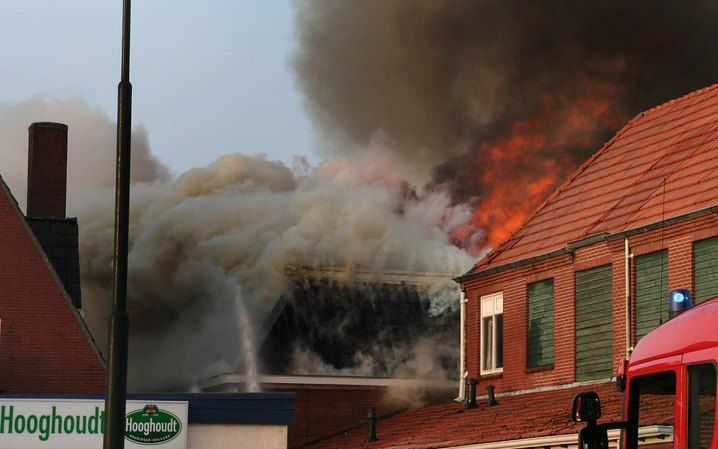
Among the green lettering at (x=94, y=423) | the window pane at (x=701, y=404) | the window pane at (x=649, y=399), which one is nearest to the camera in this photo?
the window pane at (x=701, y=404)

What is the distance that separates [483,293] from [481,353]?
1452 millimetres

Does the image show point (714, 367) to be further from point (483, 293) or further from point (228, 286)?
point (228, 286)

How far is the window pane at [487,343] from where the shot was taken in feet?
117

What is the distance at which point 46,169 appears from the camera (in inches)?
1639

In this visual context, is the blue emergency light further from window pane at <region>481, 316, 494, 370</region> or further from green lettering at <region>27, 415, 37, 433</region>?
window pane at <region>481, 316, 494, 370</region>

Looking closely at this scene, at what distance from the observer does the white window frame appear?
116 feet

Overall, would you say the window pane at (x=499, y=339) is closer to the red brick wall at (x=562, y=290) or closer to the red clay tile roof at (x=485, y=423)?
the red brick wall at (x=562, y=290)

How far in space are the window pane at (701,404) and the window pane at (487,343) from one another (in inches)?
964

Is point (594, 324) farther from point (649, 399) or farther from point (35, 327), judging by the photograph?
point (649, 399)

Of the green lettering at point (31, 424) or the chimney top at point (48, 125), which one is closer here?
the green lettering at point (31, 424)

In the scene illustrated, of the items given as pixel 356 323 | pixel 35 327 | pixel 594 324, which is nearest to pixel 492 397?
pixel 594 324

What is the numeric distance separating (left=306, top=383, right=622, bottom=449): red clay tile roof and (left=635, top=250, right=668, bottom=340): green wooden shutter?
1.42m

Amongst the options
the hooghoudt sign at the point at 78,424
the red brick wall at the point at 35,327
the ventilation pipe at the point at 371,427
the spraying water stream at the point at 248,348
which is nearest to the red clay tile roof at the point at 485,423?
the ventilation pipe at the point at 371,427

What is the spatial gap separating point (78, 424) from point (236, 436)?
3.21 m
